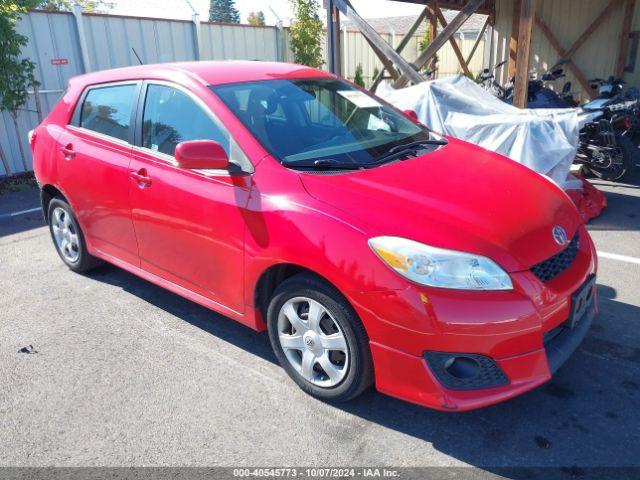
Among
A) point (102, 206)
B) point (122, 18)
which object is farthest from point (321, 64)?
point (102, 206)

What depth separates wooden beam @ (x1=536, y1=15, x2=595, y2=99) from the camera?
478 inches

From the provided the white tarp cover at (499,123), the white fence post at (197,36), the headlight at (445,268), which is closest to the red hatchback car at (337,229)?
the headlight at (445,268)

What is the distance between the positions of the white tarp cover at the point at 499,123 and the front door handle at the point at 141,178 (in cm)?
381

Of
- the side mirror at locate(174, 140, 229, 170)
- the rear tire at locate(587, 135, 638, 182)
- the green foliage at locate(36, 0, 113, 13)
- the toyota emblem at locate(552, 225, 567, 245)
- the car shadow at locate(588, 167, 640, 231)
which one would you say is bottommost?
the car shadow at locate(588, 167, 640, 231)

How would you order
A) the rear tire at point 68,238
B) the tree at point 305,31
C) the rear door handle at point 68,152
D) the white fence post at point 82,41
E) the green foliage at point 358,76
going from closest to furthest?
1. the rear door handle at point 68,152
2. the rear tire at point 68,238
3. the white fence post at point 82,41
4. the tree at point 305,31
5. the green foliage at point 358,76

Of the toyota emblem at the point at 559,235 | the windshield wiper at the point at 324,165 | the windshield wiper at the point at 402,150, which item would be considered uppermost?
the windshield wiper at the point at 324,165

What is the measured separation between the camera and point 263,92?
348 centimetres

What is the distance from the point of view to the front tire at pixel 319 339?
263 centimetres

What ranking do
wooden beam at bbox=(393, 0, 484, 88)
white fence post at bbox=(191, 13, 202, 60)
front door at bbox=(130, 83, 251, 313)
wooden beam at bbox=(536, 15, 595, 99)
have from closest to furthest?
front door at bbox=(130, 83, 251, 313) → wooden beam at bbox=(393, 0, 484, 88) → white fence post at bbox=(191, 13, 202, 60) → wooden beam at bbox=(536, 15, 595, 99)

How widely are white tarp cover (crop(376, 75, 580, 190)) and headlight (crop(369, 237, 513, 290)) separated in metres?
3.56

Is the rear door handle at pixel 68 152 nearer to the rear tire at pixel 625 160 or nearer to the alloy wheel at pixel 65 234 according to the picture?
the alloy wheel at pixel 65 234

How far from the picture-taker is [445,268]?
7.90ft

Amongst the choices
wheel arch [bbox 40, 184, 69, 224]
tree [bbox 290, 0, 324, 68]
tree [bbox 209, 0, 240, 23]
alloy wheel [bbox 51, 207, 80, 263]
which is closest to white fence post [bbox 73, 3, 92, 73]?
tree [bbox 290, 0, 324, 68]

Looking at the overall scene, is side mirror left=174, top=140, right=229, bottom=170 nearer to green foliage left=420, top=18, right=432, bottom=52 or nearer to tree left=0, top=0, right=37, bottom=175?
tree left=0, top=0, right=37, bottom=175
